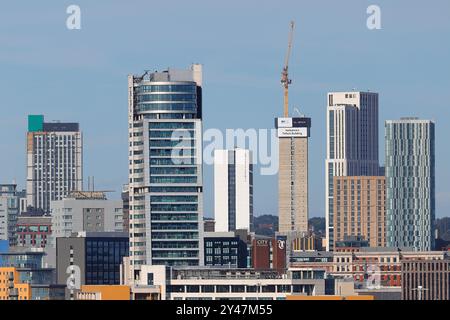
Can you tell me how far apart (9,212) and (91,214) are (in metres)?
14.9

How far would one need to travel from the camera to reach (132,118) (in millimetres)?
75000

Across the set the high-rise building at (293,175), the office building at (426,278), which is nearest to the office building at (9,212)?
the high-rise building at (293,175)

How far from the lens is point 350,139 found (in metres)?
106

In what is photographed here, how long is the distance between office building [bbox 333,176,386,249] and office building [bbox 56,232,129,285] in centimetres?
2196

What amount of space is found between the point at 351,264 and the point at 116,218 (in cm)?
1321

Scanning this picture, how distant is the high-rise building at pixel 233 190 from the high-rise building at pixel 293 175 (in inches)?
288

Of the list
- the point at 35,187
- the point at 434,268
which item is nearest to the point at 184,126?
the point at 434,268

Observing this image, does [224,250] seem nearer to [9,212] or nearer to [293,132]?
[293,132]

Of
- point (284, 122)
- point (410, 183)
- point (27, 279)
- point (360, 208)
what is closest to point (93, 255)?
point (27, 279)

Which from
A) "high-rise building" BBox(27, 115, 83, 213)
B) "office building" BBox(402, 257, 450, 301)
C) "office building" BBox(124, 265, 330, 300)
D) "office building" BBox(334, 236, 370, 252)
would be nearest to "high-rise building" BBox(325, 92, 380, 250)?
"office building" BBox(334, 236, 370, 252)

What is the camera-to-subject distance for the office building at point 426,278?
6419 cm

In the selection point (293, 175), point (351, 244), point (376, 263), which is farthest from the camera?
point (293, 175)

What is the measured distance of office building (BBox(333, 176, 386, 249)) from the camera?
100 metres
